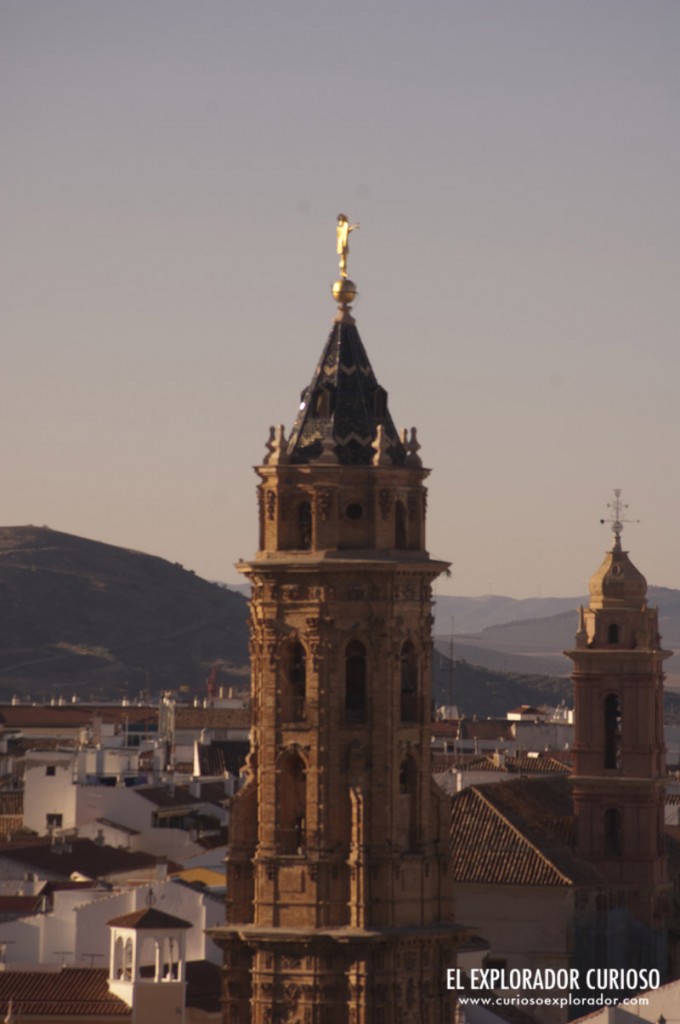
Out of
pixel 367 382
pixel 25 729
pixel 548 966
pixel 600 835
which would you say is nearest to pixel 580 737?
pixel 600 835

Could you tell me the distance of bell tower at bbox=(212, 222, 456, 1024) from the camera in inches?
1746

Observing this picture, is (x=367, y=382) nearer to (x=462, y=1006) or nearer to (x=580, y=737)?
(x=462, y=1006)

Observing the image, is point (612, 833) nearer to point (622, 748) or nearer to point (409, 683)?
point (622, 748)

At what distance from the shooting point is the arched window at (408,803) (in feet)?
147

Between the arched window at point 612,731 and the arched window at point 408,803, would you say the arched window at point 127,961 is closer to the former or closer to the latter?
the arched window at point 408,803

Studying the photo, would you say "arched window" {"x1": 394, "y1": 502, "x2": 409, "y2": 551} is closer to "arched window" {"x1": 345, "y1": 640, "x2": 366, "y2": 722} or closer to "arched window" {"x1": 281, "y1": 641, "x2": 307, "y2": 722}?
"arched window" {"x1": 345, "y1": 640, "x2": 366, "y2": 722}

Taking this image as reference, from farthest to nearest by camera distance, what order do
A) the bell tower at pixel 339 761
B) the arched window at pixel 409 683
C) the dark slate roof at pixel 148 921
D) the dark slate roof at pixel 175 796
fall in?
the dark slate roof at pixel 175 796
the dark slate roof at pixel 148 921
the arched window at pixel 409 683
the bell tower at pixel 339 761

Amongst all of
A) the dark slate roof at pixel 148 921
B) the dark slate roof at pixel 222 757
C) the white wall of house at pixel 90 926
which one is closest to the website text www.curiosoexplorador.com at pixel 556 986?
the white wall of house at pixel 90 926

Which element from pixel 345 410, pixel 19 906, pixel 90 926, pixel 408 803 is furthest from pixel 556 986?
pixel 345 410

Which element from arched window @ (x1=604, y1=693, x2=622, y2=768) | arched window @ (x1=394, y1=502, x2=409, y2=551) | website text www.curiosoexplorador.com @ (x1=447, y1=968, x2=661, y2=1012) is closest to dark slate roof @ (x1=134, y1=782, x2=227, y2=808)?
arched window @ (x1=604, y1=693, x2=622, y2=768)

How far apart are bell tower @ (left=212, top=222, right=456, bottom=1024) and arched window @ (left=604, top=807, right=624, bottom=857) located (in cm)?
3468

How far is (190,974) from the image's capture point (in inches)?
2335

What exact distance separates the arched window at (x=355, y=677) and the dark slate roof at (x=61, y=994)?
46.3ft

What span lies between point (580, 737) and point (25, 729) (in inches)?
2730
